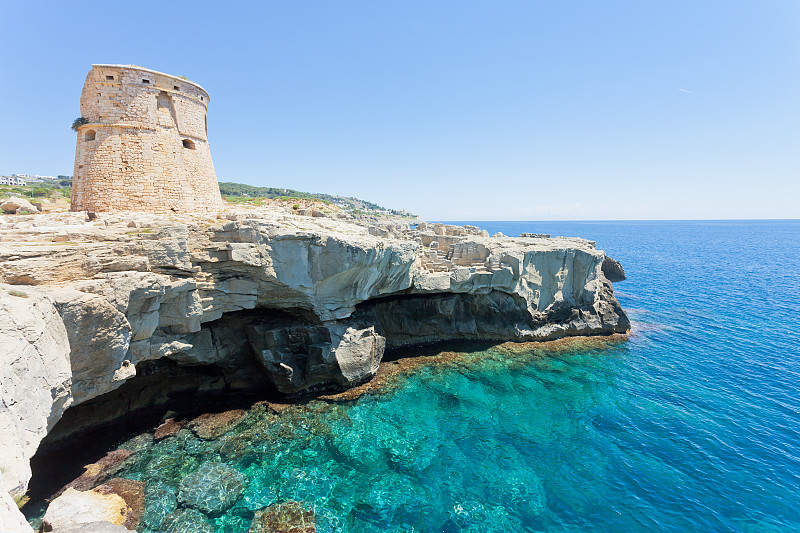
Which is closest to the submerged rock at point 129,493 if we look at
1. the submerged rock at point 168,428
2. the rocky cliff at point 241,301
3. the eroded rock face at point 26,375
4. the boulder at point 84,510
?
the boulder at point 84,510

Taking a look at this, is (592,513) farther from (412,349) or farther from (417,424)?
(412,349)

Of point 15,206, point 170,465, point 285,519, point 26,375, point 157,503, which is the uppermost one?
point 15,206

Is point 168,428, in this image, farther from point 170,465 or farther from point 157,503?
point 157,503

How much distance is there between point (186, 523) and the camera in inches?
397

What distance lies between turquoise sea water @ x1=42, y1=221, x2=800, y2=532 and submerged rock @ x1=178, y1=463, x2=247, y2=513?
312 millimetres

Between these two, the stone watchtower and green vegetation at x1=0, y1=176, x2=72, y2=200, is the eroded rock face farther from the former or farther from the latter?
green vegetation at x1=0, y1=176, x2=72, y2=200

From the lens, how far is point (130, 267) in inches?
443

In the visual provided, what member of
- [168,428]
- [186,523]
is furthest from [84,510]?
[168,428]

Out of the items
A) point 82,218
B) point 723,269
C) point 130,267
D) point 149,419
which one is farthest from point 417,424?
point 723,269

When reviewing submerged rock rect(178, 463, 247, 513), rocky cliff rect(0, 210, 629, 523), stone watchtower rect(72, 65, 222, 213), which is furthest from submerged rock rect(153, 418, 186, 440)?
stone watchtower rect(72, 65, 222, 213)

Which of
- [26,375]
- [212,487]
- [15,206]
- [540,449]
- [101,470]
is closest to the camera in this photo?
[26,375]

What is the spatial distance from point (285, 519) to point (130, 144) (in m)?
16.8

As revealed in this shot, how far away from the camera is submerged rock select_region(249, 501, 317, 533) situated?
392 inches

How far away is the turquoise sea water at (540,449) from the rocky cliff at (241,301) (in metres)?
2.83
